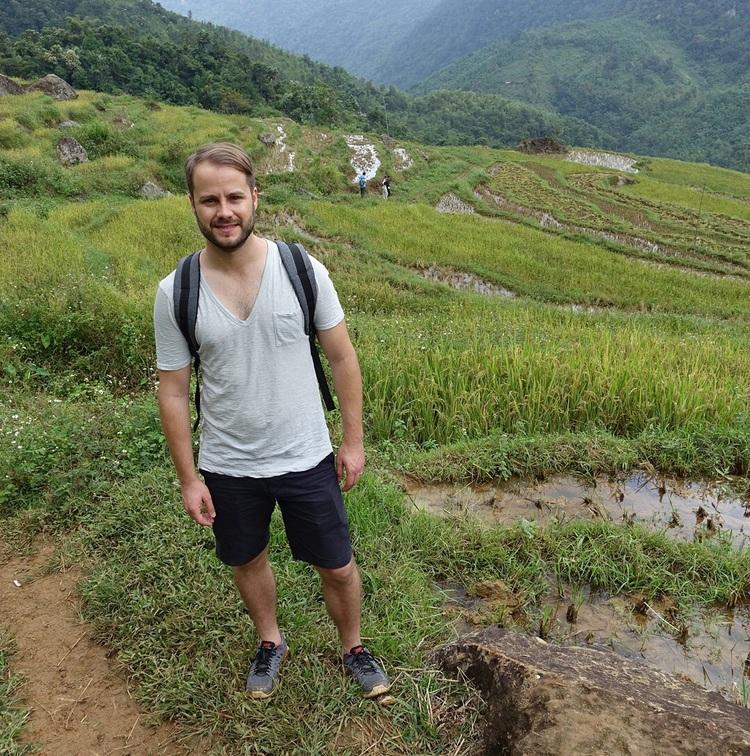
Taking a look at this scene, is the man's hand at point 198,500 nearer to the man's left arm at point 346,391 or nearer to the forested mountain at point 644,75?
the man's left arm at point 346,391

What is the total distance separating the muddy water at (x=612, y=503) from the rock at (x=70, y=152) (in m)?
17.9

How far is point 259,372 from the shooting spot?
6.12 ft

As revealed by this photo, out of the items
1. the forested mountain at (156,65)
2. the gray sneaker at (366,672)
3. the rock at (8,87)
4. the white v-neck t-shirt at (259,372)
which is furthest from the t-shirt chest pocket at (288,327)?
the forested mountain at (156,65)

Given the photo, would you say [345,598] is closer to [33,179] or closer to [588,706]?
[588,706]

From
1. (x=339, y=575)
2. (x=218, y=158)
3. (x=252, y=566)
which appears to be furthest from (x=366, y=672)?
(x=218, y=158)

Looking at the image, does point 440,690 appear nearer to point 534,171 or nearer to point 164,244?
point 164,244

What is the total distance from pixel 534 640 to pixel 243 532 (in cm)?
125

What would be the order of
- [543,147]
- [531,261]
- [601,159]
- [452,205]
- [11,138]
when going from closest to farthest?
[531,261]
[11,138]
[452,205]
[601,159]
[543,147]

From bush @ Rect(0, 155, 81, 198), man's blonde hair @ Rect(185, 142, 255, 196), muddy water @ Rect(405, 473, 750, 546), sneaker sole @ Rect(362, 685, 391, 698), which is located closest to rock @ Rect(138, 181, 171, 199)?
bush @ Rect(0, 155, 81, 198)

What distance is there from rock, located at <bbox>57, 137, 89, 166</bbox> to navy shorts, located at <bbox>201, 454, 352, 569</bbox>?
1862 cm

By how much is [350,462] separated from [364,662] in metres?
0.86

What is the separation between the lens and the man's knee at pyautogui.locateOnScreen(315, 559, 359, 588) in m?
2.05

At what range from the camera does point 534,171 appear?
91.6ft

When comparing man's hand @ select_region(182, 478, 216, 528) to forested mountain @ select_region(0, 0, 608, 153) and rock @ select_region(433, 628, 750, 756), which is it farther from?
forested mountain @ select_region(0, 0, 608, 153)
